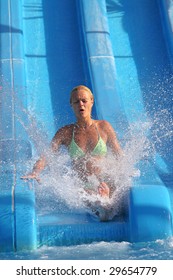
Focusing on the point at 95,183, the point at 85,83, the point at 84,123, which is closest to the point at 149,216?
the point at 95,183

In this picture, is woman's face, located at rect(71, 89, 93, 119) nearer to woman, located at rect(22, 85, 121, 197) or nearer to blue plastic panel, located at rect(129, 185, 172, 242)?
woman, located at rect(22, 85, 121, 197)

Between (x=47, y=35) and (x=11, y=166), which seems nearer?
(x=11, y=166)

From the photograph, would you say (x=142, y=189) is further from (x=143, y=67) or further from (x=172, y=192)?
(x=143, y=67)

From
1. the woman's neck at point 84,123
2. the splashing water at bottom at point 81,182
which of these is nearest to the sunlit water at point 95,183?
the splashing water at bottom at point 81,182

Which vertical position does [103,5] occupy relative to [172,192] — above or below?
above

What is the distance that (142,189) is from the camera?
3158 mm

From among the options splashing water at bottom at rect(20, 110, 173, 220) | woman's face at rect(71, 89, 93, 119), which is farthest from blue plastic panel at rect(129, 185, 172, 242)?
woman's face at rect(71, 89, 93, 119)

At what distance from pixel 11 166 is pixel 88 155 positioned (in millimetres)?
511

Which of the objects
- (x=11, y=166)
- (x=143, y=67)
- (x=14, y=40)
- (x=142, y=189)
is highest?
(x=14, y=40)

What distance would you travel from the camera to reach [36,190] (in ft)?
11.7

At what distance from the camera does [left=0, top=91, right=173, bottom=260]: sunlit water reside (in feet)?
9.24
